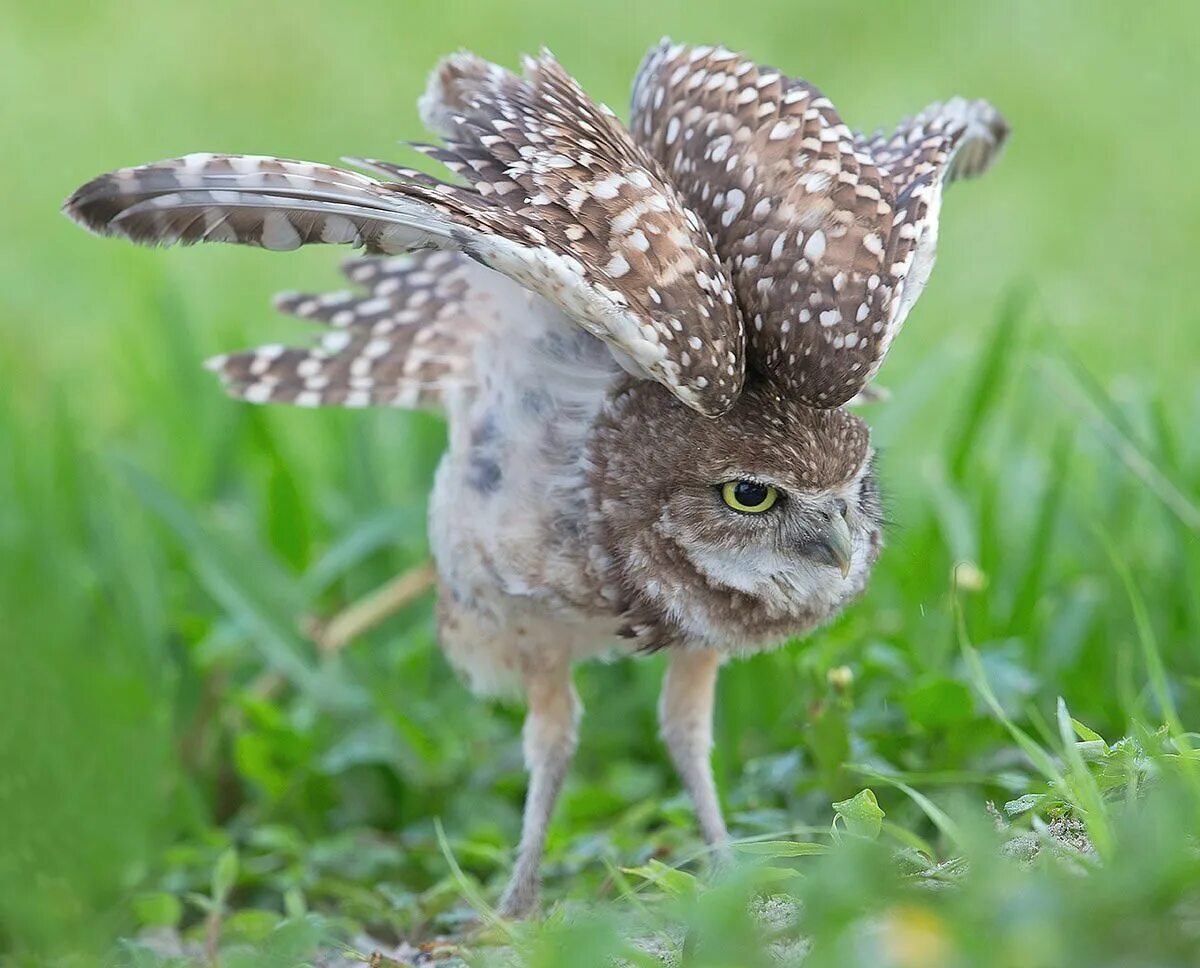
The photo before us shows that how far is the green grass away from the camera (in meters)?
2.24

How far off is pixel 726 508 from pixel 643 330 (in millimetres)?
489

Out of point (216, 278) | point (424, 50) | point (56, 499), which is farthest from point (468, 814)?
point (424, 50)

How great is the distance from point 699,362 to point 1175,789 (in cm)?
105

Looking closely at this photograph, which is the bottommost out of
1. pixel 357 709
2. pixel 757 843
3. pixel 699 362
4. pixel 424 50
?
pixel 357 709

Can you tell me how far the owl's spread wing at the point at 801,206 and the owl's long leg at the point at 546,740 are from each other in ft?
3.28

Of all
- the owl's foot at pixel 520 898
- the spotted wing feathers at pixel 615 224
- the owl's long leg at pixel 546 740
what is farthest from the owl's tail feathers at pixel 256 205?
the owl's foot at pixel 520 898

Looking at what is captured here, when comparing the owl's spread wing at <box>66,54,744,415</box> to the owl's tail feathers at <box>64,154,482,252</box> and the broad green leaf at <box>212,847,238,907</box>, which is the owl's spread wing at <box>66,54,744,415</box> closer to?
the owl's tail feathers at <box>64,154,482,252</box>

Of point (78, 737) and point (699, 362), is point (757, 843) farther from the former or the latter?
point (78, 737)

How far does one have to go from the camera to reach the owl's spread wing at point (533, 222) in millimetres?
2627

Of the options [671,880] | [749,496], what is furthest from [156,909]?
[749,496]

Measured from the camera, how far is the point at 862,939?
1932 mm

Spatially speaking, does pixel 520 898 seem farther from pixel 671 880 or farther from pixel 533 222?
pixel 533 222

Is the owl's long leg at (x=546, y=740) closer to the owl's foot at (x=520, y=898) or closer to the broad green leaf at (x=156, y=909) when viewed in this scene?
the owl's foot at (x=520, y=898)

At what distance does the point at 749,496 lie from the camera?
300cm
